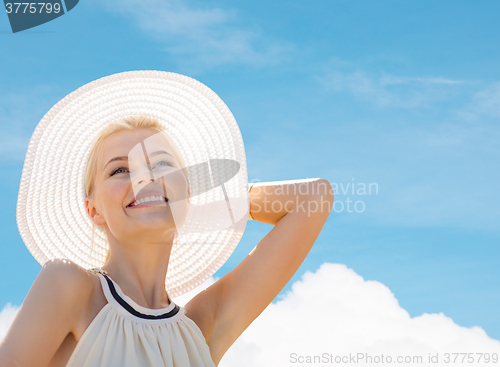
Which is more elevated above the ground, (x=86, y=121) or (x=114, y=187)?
(x=86, y=121)

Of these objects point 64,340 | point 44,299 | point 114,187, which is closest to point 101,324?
point 64,340

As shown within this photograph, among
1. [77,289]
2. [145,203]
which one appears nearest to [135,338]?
[77,289]

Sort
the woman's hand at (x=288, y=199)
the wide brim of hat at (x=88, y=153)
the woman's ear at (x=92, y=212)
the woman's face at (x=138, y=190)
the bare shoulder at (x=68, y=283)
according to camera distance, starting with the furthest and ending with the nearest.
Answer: the woman's hand at (x=288, y=199) → the wide brim of hat at (x=88, y=153) → the woman's ear at (x=92, y=212) → the woman's face at (x=138, y=190) → the bare shoulder at (x=68, y=283)

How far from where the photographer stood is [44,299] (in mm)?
1942

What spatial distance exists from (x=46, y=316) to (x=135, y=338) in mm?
435

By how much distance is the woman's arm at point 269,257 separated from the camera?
276 centimetres

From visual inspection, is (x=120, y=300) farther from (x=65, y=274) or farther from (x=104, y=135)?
(x=104, y=135)

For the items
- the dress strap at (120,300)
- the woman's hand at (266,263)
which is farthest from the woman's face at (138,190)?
the woman's hand at (266,263)

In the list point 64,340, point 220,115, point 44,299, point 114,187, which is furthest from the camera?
point 220,115

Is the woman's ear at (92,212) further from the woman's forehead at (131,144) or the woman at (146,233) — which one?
the woman's forehead at (131,144)

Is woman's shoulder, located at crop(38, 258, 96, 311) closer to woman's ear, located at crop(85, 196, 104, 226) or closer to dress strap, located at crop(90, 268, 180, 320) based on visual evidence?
dress strap, located at crop(90, 268, 180, 320)

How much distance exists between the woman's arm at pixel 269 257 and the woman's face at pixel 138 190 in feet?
1.75

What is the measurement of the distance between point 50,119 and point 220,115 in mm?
963

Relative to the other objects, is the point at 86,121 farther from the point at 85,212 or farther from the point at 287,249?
the point at 287,249
